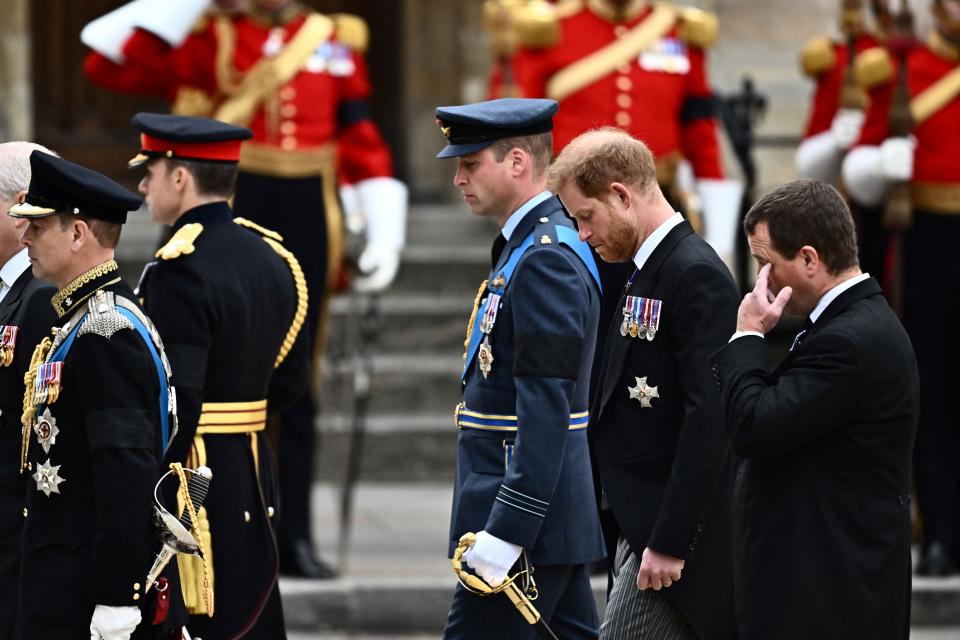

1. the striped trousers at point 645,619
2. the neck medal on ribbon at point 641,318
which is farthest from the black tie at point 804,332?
the striped trousers at point 645,619

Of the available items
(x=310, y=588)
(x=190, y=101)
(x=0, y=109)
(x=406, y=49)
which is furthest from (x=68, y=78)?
(x=310, y=588)

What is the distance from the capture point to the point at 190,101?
25.5 feet

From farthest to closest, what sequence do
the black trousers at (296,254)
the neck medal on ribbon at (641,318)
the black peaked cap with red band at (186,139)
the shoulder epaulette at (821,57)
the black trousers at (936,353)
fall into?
1. the shoulder epaulette at (821,57)
2. the black trousers at (936,353)
3. the black trousers at (296,254)
4. the black peaked cap with red band at (186,139)
5. the neck medal on ribbon at (641,318)

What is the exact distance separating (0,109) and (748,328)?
23.2ft

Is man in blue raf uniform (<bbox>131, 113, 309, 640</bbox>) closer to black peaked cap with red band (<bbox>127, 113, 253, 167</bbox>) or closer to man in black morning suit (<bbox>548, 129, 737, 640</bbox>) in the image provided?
black peaked cap with red band (<bbox>127, 113, 253, 167</bbox>)

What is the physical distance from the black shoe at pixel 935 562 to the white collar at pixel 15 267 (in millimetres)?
4270

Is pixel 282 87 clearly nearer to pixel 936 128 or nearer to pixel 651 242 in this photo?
pixel 936 128

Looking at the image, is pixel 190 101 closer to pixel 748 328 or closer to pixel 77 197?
pixel 77 197

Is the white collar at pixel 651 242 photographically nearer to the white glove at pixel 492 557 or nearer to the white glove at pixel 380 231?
the white glove at pixel 492 557

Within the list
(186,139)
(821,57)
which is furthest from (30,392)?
(821,57)

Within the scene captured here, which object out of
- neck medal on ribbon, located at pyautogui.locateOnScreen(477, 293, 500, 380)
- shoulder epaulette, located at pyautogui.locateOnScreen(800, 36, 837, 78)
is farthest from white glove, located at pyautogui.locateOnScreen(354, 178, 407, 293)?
neck medal on ribbon, located at pyautogui.locateOnScreen(477, 293, 500, 380)

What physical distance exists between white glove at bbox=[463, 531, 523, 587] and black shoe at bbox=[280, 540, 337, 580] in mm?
3143

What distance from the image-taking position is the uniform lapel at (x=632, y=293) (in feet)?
15.9

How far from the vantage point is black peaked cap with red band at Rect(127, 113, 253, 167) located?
5.56 m
